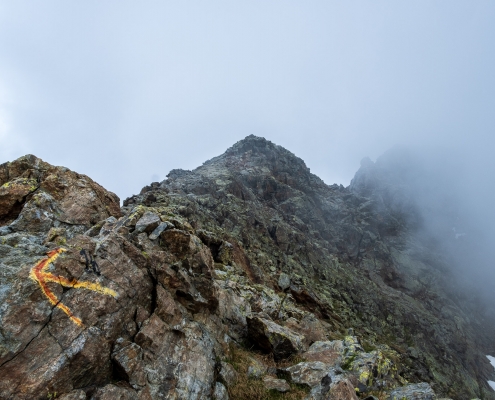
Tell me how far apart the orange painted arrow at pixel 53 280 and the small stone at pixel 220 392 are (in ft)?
19.8

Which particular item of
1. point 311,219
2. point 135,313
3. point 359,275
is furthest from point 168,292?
point 311,219

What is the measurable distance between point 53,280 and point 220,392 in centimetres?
792

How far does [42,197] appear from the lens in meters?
17.5

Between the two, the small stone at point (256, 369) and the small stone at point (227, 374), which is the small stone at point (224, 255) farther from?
the small stone at point (227, 374)

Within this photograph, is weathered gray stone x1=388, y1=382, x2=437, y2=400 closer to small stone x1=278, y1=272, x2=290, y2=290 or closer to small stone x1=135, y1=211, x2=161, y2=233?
small stone x1=135, y1=211, x2=161, y2=233

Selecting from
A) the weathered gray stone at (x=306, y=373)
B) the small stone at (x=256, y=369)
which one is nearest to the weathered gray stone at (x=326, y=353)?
the weathered gray stone at (x=306, y=373)

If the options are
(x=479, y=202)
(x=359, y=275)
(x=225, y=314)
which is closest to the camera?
(x=225, y=314)

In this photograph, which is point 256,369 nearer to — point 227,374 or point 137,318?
point 227,374

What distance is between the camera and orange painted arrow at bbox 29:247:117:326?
9.84 meters

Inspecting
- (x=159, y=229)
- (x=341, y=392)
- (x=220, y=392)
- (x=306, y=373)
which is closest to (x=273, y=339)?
(x=306, y=373)

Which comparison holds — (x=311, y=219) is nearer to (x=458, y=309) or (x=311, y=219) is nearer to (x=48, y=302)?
(x=458, y=309)

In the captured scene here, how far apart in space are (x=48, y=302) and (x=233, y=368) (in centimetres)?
851

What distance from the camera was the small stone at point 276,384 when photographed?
12.4m

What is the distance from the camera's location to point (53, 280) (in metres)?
10.1
